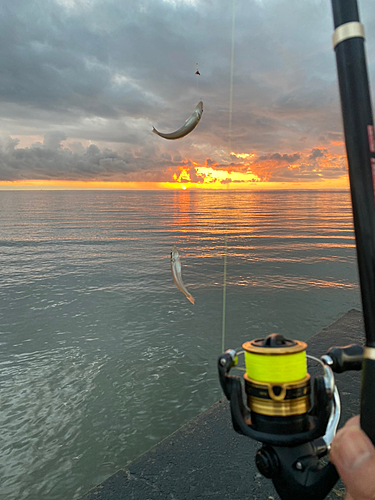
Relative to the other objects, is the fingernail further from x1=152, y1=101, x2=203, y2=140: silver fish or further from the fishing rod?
x1=152, y1=101, x2=203, y2=140: silver fish

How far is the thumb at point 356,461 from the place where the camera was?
3.02 ft

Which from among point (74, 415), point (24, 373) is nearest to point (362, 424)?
point (74, 415)

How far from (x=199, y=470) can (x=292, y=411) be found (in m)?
1.68

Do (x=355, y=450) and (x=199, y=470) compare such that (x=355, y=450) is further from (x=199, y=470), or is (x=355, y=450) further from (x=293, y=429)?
(x=199, y=470)

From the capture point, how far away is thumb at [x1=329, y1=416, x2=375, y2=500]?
0.92 m

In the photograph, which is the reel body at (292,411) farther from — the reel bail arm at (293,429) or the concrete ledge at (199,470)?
the concrete ledge at (199,470)

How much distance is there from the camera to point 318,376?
1183mm

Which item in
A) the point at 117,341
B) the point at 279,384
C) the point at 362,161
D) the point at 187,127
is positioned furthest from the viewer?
the point at 117,341

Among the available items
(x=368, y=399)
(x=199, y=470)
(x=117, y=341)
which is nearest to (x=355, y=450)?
(x=368, y=399)

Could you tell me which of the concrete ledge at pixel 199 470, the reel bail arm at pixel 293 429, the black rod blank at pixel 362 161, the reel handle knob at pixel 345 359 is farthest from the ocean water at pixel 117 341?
the black rod blank at pixel 362 161

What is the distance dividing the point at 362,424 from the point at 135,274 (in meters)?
10.7

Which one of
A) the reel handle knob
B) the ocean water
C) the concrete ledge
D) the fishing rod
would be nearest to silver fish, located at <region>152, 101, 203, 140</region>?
the fishing rod

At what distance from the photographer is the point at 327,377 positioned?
1180 millimetres

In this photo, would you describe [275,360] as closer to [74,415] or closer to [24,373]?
[74,415]
